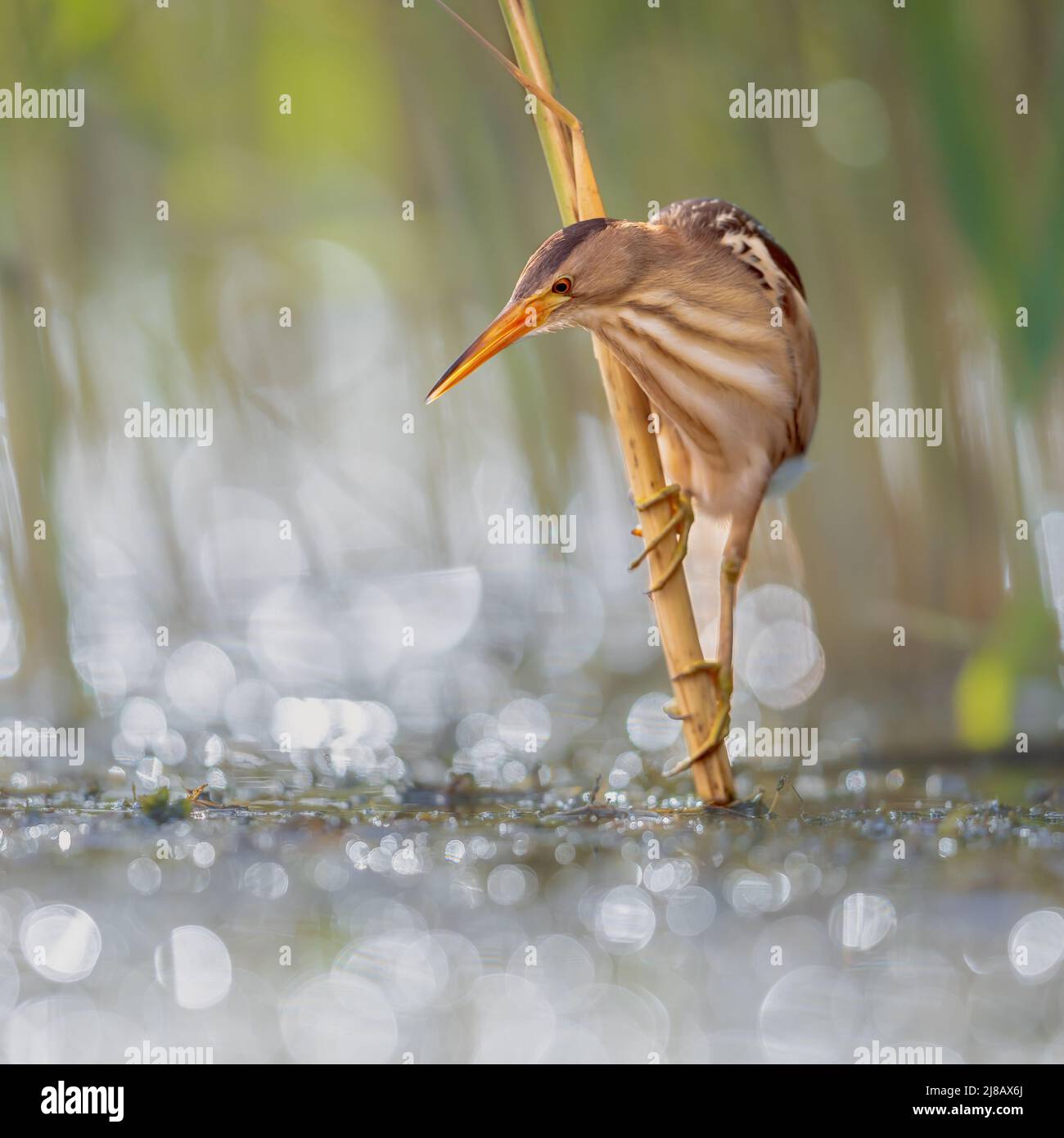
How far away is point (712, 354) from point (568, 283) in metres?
0.16

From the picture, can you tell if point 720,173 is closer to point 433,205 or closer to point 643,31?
point 643,31

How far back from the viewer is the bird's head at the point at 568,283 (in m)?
0.88

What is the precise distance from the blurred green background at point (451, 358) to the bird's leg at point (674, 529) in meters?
0.17

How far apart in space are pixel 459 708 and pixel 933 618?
0.56 m

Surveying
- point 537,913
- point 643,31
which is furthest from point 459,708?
point 643,31

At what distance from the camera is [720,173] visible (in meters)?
1.19
